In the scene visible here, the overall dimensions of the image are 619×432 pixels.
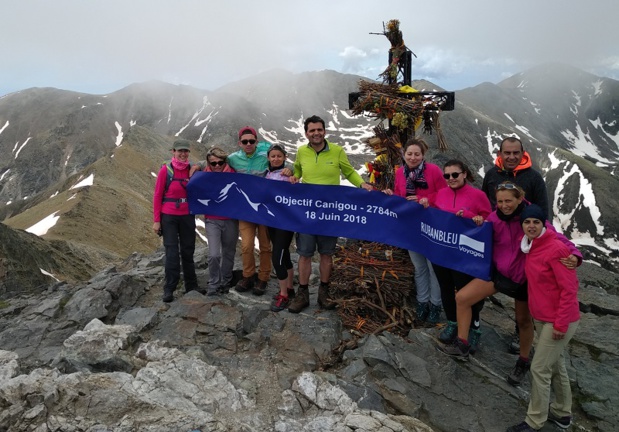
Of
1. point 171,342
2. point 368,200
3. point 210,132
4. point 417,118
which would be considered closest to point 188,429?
point 171,342

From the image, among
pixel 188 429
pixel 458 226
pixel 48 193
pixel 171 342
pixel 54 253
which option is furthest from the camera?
pixel 48 193

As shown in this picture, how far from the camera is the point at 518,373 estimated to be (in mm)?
6598

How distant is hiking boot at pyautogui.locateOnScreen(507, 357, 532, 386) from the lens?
21.5ft

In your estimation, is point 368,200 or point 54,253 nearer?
point 368,200

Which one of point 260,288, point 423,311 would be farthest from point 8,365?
point 423,311

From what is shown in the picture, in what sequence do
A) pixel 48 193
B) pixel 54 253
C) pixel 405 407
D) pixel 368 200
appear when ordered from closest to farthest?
pixel 405 407 < pixel 368 200 < pixel 54 253 < pixel 48 193

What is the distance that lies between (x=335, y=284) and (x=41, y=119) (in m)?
199

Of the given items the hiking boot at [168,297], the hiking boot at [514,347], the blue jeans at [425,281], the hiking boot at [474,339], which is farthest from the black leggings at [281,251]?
the hiking boot at [514,347]

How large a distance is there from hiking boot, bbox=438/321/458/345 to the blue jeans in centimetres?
66

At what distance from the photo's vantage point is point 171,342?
7340mm

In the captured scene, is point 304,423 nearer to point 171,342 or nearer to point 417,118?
point 171,342

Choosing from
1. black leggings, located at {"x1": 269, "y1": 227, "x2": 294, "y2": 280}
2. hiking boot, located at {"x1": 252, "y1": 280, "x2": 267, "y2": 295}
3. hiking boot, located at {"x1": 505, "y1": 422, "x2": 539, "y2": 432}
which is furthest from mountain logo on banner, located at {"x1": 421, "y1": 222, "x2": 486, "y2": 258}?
hiking boot, located at {"x1": 252, "y1": 280, "x2": 267, "y2": 295}

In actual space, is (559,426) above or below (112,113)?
below

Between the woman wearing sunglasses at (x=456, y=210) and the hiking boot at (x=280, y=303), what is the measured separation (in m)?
3.06
